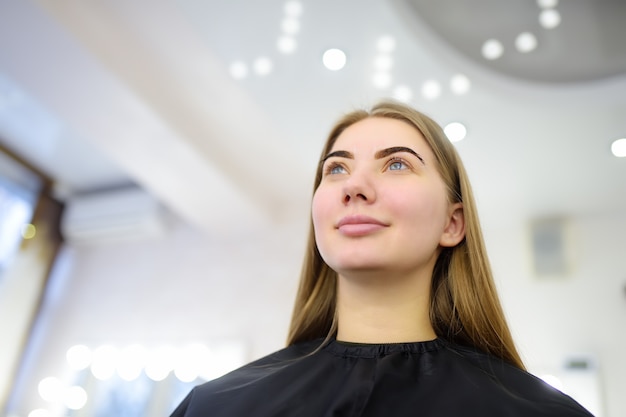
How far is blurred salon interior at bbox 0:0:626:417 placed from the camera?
1.87 m

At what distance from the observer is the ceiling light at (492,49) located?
1860mm

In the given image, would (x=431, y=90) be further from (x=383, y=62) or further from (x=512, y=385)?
(x=512, y=385)

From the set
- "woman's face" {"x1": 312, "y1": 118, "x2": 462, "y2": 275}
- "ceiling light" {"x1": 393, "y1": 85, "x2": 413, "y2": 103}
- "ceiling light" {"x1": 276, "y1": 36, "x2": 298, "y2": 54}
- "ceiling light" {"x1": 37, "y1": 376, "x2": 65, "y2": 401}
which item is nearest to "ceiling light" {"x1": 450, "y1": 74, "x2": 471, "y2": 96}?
"ceiling light" {"x1": 393, "y1": 85, "x2": 413, "y2": 103}

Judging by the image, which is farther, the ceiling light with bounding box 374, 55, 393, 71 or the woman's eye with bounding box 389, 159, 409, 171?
the ceiling light with bounding box 374, 55, 393, 71

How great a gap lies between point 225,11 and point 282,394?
1409mm

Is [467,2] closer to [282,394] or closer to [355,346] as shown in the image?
[355,346]

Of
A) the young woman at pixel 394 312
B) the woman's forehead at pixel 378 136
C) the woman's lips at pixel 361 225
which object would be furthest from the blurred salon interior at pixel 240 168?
the woman's lips at pixel 361 225

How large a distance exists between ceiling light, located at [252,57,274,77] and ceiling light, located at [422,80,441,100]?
0.57 metres

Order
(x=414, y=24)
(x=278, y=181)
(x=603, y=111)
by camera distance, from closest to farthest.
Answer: (x=414, y=24), (x=603, y=111), (x=278, y=181)

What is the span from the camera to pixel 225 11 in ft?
5.96

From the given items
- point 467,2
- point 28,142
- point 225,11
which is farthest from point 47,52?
point 467,2

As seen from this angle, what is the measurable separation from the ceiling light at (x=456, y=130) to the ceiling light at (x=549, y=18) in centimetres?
47

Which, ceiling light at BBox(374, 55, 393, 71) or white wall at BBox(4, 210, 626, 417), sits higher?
ceiling light at BBox(374, 55, 393, 71)

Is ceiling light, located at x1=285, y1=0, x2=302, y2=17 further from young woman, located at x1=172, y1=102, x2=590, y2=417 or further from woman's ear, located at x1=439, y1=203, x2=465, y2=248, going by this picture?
woman's ear, located at x1=439, y1=203, x2=465, y2=248
